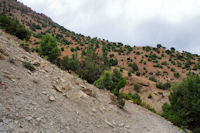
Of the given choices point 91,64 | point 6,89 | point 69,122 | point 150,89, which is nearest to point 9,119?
point 6,89

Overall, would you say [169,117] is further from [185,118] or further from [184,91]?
A: [184,91]

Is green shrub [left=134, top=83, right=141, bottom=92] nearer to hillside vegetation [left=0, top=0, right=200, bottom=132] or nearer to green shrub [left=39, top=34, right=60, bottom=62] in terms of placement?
hillside vegetation [left=0, top=0, right=200, bottom=132]

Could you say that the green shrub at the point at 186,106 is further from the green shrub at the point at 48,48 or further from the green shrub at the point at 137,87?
the green shrub at the point at 48,48

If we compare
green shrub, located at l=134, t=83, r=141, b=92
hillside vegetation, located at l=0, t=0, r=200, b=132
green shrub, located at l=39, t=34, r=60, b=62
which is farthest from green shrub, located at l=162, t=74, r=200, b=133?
green shrub, located at l=39, t=34, r=60, b=62

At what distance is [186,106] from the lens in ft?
32.4

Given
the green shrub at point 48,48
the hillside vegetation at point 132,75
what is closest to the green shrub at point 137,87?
the hillside vegetation at point 132,75

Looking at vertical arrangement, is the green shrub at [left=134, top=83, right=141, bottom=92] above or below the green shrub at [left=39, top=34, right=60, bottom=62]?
below

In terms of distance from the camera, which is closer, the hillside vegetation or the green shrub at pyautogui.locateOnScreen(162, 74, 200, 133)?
the green shrub at pyautogui.locateOnScreen(162, 74, 200, 133)

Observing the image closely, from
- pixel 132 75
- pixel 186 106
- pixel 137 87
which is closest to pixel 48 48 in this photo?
pixel 137 87

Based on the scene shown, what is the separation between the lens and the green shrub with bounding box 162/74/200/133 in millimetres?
9438

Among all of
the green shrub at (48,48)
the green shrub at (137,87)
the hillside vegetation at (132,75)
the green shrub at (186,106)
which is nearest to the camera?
the green shrub at (186,106)

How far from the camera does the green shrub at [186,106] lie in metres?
9.44

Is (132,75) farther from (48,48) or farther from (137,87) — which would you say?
(48,48)

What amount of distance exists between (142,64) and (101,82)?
29546mm
